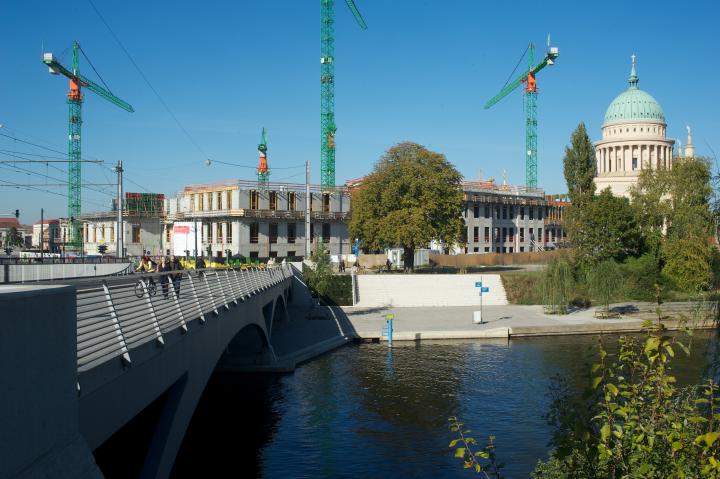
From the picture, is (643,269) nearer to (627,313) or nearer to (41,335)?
(627,313)

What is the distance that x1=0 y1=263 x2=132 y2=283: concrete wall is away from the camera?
2620 centimetres

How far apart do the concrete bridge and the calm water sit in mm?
5833

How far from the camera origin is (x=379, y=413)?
26.3 m

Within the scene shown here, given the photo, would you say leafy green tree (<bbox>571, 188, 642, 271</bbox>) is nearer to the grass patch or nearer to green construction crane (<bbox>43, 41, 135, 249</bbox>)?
the grass patch

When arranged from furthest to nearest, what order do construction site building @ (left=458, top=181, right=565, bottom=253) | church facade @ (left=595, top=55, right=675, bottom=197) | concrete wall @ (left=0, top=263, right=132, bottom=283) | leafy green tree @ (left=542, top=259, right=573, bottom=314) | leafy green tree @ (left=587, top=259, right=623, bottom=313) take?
church facade @ (left=595, top=55, right=675, bottom=197)
construction site building @ (left=458, top=181, right=565, bottom=253)
leafy green tree @ (left=542, top=259, right=573, bottom=314)
leafy green tree @ (left=587, top=259, right=623, bottom=313)
concrete wall @ (left=0, top=263, right=132, bottom=283)

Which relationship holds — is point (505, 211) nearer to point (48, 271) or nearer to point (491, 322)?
point (491, 322)

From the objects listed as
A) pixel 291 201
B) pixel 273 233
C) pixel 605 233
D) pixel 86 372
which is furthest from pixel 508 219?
pixel 86 372

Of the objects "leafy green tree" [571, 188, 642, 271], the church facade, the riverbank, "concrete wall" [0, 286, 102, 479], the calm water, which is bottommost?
the calm water

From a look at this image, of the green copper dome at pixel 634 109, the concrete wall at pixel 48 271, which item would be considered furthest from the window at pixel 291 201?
the green copper dome at pixel 634 109

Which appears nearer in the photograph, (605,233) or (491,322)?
(491,322)

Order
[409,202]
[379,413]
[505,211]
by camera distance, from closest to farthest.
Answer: [379,413], [409,202], [505,211]

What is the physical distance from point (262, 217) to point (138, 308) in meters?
65.9

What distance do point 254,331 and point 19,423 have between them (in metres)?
28.8

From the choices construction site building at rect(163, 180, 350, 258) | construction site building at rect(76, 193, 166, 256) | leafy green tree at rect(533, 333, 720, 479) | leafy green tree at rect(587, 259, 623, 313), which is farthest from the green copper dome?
leafy green tree at rect(533, 333, 720, 479)
